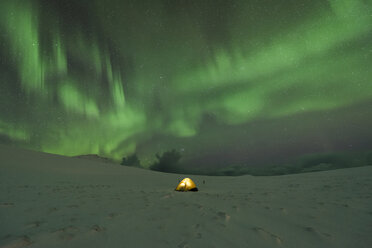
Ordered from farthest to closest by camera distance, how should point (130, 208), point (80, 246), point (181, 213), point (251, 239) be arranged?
point (130, 208)
point (181, 213)
point (251, 239)
point (80, 246)

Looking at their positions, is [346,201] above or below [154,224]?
below

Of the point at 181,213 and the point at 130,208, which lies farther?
the point at 130,208

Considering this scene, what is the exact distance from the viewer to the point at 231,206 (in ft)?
14.4

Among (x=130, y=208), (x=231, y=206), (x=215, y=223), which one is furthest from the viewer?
(x=231, y=206)

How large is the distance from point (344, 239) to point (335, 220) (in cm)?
84

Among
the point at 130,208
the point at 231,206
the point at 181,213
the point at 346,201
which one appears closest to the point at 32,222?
the point at 130,208

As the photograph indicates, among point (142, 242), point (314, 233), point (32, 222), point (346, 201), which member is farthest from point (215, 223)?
point (346, 201)

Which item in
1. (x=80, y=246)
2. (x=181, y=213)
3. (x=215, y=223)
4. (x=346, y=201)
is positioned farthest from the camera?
(x=346, y=201)

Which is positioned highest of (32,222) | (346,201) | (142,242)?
(32,222)

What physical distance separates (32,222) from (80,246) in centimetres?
148

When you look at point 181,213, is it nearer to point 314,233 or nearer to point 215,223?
point 215,223

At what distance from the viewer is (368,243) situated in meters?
2.72

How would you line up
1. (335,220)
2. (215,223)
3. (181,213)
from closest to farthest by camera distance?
(215,223)
(335,220)
(181,213)

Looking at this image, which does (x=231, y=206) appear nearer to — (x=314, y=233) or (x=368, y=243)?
(x=314, y=233)
